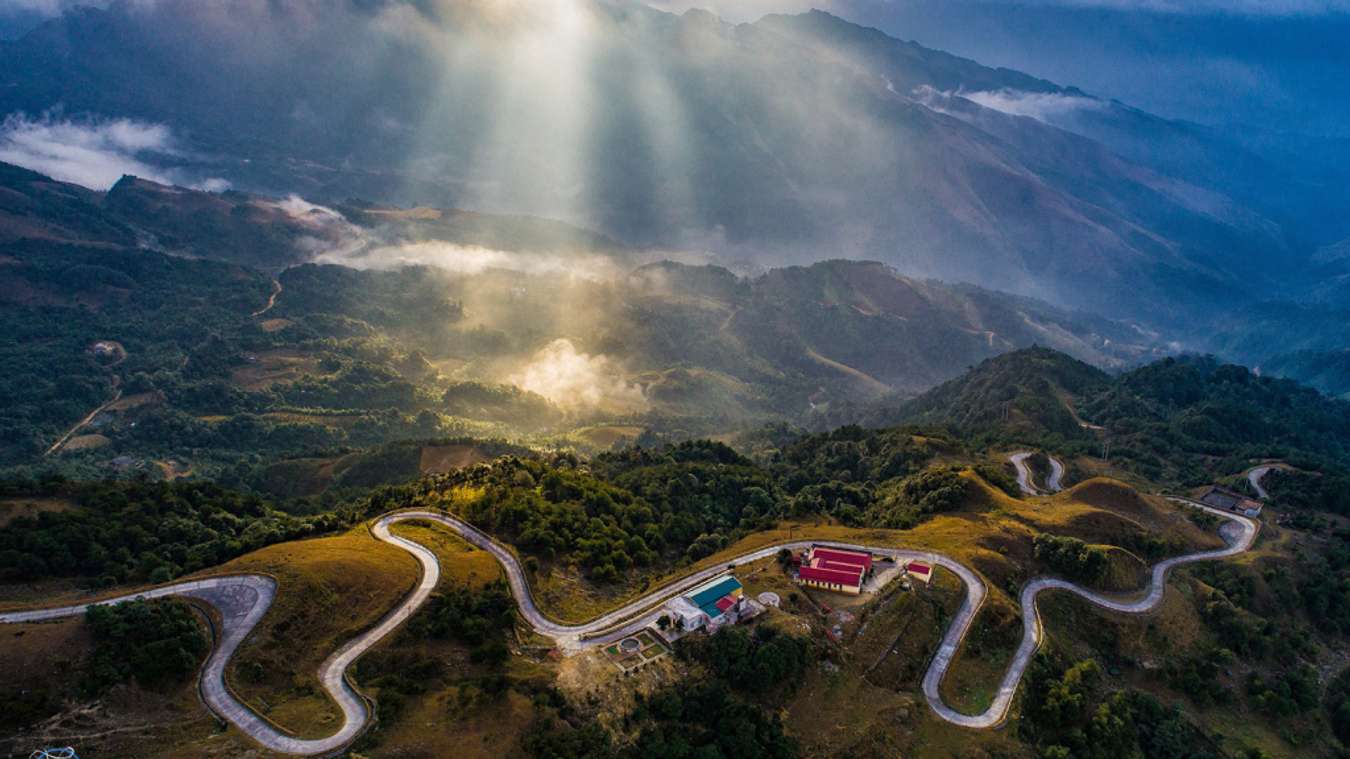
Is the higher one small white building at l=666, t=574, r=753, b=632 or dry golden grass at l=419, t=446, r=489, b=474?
small white building at l=666, t=574, r=753, b=632

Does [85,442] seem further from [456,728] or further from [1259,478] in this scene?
[1259,478]

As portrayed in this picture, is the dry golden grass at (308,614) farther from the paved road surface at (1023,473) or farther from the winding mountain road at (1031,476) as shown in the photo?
the winding mountain road at (1031,476)

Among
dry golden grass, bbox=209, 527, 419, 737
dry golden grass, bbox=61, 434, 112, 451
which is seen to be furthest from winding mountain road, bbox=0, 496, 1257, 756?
dry golden grass, bbox=61, 434, 112, 451

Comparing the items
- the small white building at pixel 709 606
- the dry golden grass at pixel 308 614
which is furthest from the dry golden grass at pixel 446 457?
the small white building at pixel 709 606

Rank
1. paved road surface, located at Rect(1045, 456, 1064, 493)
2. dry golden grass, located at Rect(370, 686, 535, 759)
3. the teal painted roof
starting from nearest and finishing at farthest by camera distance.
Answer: dry golden grass, located at Rect(370, 686, 535, 759), the teal painted roof, paved road surface, located at Rect(1045, 456, 1064, 493)

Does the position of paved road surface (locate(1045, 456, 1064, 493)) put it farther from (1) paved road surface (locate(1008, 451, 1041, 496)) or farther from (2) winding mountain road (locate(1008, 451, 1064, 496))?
(1) paved road surface (locate(1008, 451, 1041, 496))

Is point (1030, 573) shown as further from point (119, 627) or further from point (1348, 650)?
point (119, 627)
